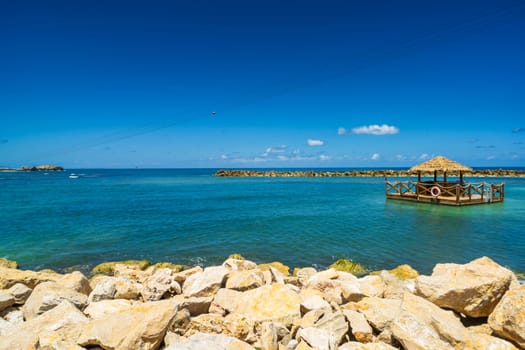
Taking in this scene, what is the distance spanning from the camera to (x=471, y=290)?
4.86 m

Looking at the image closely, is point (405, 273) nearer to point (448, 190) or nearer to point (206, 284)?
point (206, 284)

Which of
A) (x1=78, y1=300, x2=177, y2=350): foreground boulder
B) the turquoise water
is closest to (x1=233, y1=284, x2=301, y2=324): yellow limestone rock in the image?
(x1=78, y1=300, x2=177, y2=350): foreground boulder

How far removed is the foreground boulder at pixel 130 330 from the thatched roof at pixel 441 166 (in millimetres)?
28323

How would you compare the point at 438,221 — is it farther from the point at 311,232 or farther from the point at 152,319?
the point at 152,319

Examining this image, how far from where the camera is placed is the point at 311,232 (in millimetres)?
16031

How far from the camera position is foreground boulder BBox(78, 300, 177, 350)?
3891mm

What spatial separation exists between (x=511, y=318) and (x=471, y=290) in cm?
75

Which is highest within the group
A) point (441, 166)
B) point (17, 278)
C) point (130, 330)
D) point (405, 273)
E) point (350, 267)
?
point (441, 166)

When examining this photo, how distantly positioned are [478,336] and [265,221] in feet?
50.8

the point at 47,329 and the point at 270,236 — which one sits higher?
the point at 47,329

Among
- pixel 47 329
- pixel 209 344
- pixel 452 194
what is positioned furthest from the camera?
pixel 452 194

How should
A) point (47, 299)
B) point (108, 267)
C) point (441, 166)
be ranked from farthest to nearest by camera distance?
point (441, 166) < point (108, 267) < point (47, 299)

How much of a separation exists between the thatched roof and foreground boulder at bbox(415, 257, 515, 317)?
24649mm

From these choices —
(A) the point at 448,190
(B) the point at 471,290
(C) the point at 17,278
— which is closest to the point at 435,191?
(A) the point at 448,190
